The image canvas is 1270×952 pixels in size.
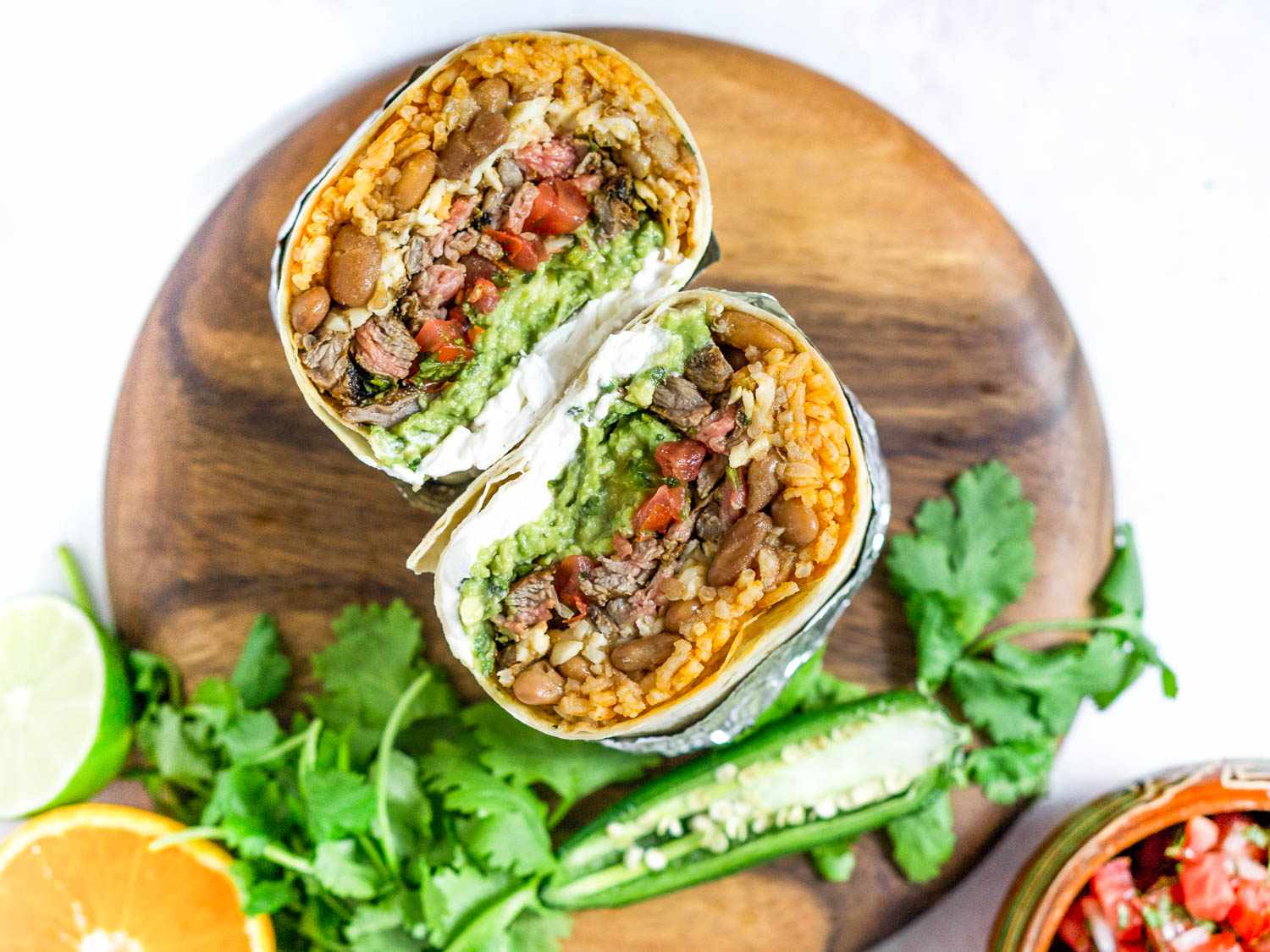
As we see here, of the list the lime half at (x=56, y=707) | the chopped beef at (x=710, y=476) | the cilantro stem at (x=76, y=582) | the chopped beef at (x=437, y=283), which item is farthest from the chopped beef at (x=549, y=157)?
the cilantro stem at (x=76, y=582)

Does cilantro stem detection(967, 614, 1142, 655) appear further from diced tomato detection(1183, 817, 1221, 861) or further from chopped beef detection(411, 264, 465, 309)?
chopped beef detection(411, 264, 465, 309)

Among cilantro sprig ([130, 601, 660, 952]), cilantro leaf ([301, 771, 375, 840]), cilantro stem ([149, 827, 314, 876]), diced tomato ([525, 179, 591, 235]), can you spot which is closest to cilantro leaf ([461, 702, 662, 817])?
cilantro sprig ([130, 601, 660, 952])

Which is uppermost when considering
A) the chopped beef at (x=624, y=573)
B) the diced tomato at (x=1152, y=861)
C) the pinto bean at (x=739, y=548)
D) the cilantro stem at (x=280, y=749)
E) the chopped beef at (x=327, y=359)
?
the chopped beef at (x=327, y=359)

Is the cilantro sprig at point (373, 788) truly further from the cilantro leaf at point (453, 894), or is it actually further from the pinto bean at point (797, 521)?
the pinto bean at point (797, 521)

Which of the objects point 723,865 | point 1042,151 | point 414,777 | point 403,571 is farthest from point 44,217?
point 1042,151

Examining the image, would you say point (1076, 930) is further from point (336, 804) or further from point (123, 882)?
point (123, 882)

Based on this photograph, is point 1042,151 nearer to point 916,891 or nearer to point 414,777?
point 916,891

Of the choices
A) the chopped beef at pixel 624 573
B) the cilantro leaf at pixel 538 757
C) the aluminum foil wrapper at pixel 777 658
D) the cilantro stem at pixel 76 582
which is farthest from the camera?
the cilantro stem at pixel 76 582
